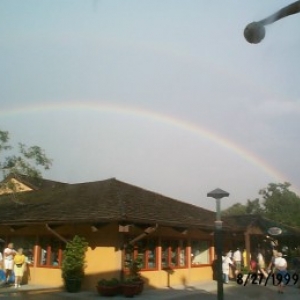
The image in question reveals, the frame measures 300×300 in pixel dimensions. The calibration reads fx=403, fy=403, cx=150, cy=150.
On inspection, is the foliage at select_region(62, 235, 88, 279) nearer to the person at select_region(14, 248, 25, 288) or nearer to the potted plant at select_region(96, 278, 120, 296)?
the potted plant at select_region(96, 278, 120, 296)

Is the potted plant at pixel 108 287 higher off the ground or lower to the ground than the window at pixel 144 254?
lower

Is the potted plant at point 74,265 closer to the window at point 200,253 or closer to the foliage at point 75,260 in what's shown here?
the foliage at point 75,260

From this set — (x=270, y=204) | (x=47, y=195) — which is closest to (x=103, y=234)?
(x=47, y=195)

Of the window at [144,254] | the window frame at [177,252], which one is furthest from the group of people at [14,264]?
the window frame at [177,252]

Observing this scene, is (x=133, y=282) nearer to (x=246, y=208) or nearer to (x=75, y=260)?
(x=75, y=260)

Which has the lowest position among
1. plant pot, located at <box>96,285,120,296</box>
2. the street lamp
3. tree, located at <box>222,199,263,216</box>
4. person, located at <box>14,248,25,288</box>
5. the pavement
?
the pavement

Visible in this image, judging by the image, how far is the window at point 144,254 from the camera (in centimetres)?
1493

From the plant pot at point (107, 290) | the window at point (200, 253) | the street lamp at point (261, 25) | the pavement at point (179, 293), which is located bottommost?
the pavement at point (179, 293)

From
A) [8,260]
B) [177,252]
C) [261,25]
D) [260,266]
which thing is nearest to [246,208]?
[260,266]

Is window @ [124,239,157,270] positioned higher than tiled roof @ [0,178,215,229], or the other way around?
tiled roof @ [0,178,215,229]

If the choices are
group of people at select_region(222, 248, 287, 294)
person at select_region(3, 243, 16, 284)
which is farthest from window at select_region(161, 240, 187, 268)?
person at select_region(3, 243, 16, 284)

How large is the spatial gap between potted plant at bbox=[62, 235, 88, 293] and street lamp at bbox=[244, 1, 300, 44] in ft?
40.8

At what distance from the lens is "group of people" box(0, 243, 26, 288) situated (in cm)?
1489

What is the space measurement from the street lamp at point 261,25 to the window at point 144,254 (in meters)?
12.3
